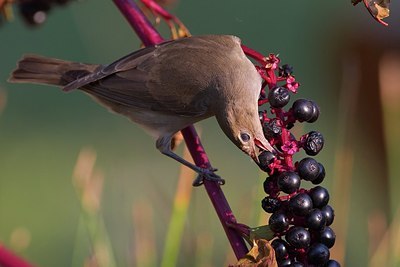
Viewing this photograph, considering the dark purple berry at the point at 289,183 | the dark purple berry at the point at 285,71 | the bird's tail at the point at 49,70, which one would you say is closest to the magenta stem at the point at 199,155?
the dark purple berry at the point at 289,183

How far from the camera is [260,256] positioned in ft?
4.49

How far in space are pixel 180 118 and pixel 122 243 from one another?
169 cm

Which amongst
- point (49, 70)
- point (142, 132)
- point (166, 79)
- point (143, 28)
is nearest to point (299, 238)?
point (143, 28)

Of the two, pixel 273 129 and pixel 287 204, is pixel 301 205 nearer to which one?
pixel 287 204

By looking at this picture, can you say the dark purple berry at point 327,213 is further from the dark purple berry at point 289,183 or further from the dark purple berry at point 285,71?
the dark purple berry at point 285,71

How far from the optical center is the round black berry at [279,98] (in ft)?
4.84

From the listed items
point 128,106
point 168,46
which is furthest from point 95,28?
point 168,46

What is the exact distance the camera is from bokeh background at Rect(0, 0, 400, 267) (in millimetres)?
4277

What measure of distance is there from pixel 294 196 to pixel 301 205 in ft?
0.11

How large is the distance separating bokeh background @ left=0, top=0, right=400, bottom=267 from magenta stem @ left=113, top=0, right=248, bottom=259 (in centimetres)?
122

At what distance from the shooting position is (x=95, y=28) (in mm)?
4172

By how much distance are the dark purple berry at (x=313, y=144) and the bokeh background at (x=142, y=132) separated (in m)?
1.48

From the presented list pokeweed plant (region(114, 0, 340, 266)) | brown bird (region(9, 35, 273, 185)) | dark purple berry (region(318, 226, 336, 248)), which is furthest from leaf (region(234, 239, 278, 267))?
brown bird (region(9, 35, 273, 185))

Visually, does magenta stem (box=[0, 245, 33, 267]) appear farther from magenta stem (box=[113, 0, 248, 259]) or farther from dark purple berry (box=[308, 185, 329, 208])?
dark purple berry (box=[308, 185, 329, 208])
